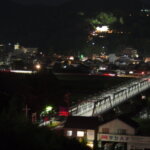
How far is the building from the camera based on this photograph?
332 inches

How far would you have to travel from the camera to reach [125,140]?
28.2ft

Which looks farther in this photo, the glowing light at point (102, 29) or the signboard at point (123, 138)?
the glowing light at point (102, 29)

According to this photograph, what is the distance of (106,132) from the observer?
8.82 metres

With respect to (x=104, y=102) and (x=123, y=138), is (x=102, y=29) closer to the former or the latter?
(x=104, y=102)

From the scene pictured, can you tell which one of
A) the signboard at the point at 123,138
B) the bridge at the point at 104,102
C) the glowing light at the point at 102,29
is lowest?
the signboard at the point at 123,138

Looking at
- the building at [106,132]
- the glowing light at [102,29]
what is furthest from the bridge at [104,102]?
the glowing light at [102,29]

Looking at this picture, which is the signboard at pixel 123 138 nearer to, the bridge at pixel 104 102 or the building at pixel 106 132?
the building at pixel 106 132

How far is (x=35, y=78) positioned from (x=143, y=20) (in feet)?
85.1

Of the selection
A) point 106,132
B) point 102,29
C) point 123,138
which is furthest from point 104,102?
point 102,29

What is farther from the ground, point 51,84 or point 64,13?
point 64,13

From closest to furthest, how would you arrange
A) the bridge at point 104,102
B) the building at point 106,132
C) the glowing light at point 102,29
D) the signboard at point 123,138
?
1. the signboard at point 123,138
2. the building at point 106,132
3. the bridge at point 104,102
4. the glowing light at point 102,29

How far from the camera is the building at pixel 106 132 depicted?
8445 millimetres

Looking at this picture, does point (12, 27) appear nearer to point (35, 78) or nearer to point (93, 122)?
point (35, 78)

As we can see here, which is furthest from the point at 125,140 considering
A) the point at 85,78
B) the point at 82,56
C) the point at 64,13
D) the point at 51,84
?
the point at 64,13
